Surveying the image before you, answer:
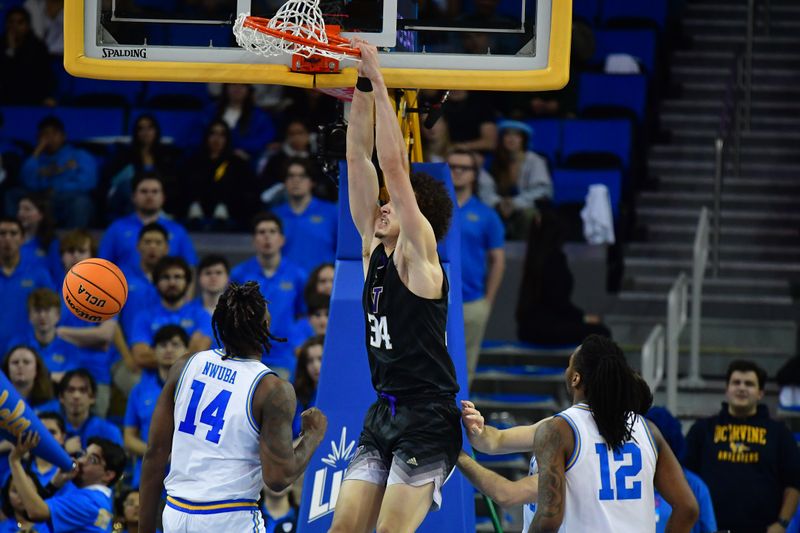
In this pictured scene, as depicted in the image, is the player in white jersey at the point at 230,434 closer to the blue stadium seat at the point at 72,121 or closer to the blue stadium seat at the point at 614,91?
the blue stadium seat at the point at 72,121

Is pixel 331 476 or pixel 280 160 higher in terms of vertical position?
pixel 280 160

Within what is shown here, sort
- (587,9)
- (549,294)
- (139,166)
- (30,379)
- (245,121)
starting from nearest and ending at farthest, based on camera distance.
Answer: (30,379)
(549,294)
(139,166)
(245,121)
(587,9)

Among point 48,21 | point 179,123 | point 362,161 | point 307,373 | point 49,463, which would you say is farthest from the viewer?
point 48,21

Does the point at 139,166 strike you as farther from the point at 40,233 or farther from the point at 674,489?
the point at 674,489

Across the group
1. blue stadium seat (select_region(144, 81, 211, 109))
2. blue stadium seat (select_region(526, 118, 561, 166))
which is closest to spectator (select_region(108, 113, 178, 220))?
blue stadium seat (select_region(144, 81, 211, 109))

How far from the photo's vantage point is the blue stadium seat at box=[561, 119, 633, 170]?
1372 cm

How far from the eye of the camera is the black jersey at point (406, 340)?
20.9 feet

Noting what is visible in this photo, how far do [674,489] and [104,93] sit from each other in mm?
10019

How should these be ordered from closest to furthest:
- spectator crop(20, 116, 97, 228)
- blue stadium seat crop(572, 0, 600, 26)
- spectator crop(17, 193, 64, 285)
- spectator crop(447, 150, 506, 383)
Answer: spectator crop(447, 150, 506, 383) → spectator crop(17, 193, 64, 285) → spectator crop(20, 116, 97, 228) → blue stadium seat crop(572, 0, 600, 26)

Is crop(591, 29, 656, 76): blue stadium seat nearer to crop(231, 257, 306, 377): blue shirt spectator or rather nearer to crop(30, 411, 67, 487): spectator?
crop(231, 257, 306, 377): blue shirt spectator

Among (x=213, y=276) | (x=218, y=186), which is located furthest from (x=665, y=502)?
(x=218, y=186)

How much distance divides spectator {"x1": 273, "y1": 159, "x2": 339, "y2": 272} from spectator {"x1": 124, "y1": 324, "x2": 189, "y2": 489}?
5.47 ft

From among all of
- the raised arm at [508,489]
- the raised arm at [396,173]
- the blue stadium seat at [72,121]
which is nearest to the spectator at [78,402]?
the raised arm at [508,489]

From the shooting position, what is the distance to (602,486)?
19.4ft
